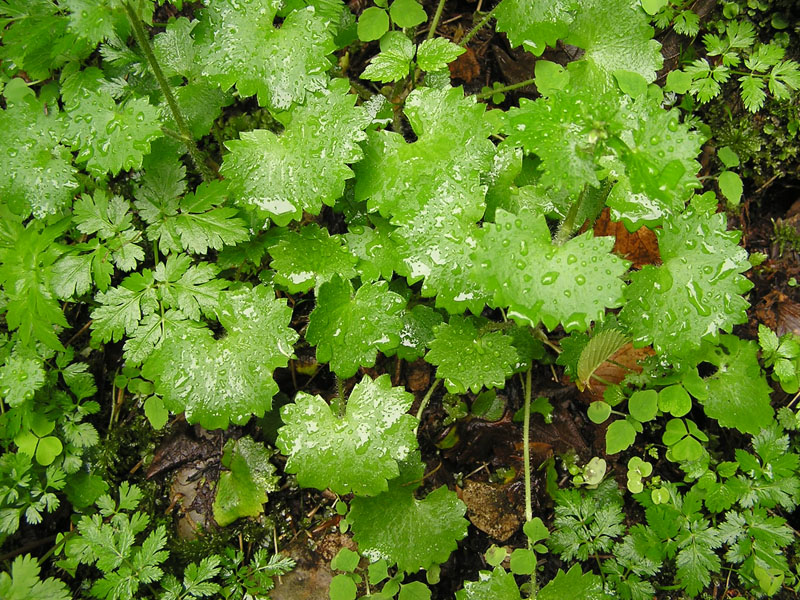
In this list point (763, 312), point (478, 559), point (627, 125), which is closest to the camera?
point (627, 125)

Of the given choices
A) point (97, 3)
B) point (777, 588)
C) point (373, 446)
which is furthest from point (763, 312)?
point (97, 3)

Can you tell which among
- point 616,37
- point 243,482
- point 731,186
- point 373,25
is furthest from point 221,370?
point 731,186

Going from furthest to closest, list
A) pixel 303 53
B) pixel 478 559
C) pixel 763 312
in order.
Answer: pixel 763 312
pixel 478 559
pixel 303 53

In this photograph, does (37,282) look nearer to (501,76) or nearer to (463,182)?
(463,182)

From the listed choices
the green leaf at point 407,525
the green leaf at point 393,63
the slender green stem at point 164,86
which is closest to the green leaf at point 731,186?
the green leaf at point 393,63

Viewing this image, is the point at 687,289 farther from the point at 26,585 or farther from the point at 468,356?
the point at 26,585

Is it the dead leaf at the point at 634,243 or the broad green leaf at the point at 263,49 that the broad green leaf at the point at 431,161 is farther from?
the dead leaf at the point at 634,243
